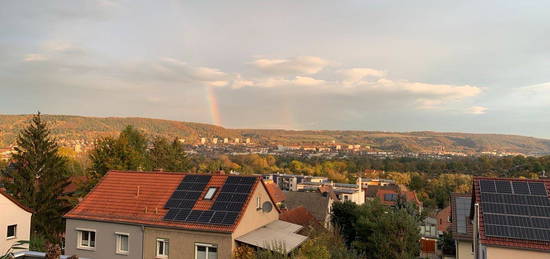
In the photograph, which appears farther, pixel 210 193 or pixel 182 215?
pixel 210 193

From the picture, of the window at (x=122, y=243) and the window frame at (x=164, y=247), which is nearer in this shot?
the window frame at (x=164, y=247)

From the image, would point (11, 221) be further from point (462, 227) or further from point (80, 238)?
point (462, 227)

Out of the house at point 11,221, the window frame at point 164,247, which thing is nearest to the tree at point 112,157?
Answer: the house at point 11,221

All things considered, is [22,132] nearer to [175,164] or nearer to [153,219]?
[153,219]

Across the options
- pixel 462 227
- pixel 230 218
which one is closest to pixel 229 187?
pixel 230 218

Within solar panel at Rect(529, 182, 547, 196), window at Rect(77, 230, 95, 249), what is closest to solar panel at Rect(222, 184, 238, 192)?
window at Rect(77, 230, 95, 249)

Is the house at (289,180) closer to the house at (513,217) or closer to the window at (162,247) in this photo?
the window at (162,247)

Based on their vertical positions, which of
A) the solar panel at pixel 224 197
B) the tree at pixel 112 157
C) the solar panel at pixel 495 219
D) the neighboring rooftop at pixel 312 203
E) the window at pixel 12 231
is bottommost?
the neighboring rooftop at pixel 312 203

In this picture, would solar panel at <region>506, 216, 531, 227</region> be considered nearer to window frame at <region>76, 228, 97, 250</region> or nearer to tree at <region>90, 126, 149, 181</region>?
window frame at <region>76, 228, 97, 250</region>
